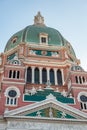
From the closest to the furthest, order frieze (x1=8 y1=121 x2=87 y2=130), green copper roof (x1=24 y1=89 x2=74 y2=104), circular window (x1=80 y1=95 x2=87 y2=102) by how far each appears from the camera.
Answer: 1. frieze (x1=8 y1=121 x2=87 y2=130)
2. green copper roof (x1=24 y1=89 x2=74 y2=104)
3. circular window (x1=80 y1=95 x2=87 y2=102)

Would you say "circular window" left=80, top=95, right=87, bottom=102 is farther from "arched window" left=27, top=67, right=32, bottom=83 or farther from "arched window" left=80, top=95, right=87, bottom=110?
"arched window" left=27, top=67, right=32, bottom=83

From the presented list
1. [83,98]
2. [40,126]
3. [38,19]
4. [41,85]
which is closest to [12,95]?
[40,126]

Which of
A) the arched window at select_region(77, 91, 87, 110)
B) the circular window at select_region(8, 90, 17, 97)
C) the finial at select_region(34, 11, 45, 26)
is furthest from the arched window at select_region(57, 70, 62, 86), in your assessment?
the finial at select_region(34, 11, 45, 26)

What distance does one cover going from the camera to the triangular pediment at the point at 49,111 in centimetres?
2372

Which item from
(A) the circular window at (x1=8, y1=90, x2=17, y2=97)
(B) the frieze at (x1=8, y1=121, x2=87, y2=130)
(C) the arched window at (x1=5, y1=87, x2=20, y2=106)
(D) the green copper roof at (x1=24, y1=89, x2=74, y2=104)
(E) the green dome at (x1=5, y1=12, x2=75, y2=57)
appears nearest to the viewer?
(B) the frieze at (x1=8, y1=121, x2=87, y2=130)

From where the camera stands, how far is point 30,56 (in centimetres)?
3662

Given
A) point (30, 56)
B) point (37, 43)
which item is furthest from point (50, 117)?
point (37, 43)

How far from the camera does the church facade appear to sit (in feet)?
77.0

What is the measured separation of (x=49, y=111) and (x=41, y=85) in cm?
860

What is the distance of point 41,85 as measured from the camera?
32.7 meters

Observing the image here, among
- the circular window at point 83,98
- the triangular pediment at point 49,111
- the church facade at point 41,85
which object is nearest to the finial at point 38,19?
the church facade at point 41,85

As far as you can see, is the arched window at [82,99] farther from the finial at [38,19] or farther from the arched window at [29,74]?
the finial at [38,19]

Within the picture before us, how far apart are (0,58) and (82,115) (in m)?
21.1

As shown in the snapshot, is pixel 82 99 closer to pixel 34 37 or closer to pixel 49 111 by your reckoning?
pixel 49 111
